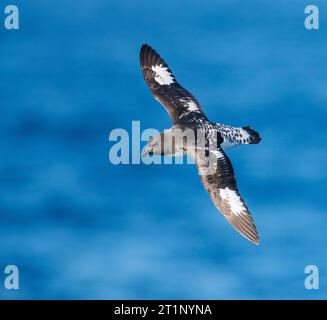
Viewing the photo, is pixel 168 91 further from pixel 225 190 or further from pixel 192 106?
pixel 225 190

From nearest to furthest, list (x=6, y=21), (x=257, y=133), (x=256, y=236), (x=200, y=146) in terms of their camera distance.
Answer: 1. (x=256, y=236)
2. (x=200, y=146)
3. (x=257, y=133)
4. (x=6, y=21)

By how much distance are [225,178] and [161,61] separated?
412 centimetres

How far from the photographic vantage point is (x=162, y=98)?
21281mm

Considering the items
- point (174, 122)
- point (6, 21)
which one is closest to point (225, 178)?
point (174, 122)

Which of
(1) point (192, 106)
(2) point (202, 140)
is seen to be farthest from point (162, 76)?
(2) point (202, 140)

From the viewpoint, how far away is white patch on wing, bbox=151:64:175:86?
21703 millimetres

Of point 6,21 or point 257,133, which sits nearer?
point 257,133

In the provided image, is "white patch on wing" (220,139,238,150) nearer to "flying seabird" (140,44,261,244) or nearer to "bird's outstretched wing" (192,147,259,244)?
"flying seabird" (140,44,261,244)

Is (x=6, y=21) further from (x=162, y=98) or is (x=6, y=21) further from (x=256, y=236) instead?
(x=256, y=236)

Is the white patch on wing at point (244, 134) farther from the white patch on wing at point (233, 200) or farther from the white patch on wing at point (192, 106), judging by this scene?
the white patch on wing at point (233, 200)

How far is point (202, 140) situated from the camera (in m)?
19.4

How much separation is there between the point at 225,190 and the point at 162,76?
4.00m

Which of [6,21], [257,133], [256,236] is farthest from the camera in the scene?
[6,21]

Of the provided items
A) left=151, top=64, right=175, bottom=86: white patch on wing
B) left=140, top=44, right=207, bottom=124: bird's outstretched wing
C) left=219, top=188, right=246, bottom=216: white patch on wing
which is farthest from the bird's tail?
left=219, top=188, right=246, bottom=216: white patch on wing
